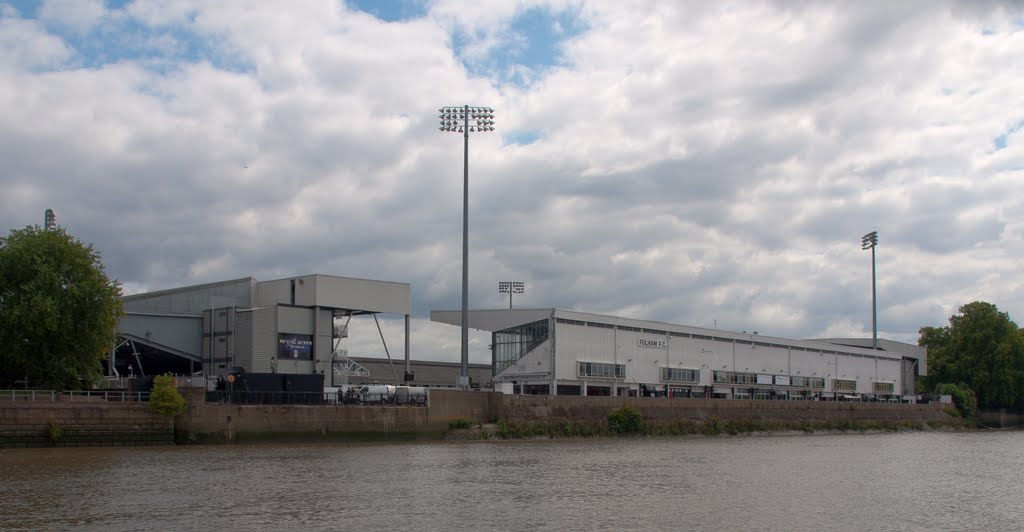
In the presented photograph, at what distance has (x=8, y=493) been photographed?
30453 millimetres

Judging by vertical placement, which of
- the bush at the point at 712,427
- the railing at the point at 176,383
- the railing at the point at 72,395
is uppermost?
the railing at the point at 176,383

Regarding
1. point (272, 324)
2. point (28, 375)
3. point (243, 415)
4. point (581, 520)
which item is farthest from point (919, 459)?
point (28, 375)

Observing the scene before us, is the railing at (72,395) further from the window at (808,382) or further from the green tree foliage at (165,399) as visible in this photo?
the window at (808,382)

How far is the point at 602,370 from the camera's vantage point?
82.0m

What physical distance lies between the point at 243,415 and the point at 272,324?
1779 cm

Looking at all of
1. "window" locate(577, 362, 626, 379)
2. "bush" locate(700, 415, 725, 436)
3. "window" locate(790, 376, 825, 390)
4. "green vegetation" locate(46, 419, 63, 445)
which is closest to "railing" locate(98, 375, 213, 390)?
"green vegetation" locate(46, 419, 63, 445)

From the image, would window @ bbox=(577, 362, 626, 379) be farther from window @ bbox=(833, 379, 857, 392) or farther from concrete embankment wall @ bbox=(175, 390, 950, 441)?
window @ bbox=(833, 379, 857, 392)

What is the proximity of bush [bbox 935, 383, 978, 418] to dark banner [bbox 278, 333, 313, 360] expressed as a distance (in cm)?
7895

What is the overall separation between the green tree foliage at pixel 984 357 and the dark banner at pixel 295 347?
284 ft

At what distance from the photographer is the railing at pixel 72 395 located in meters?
46.5

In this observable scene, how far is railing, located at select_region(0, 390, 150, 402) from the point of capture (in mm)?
46531

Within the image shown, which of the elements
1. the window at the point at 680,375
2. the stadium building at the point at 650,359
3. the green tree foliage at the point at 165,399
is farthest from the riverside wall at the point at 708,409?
the green tree foliage at the point at 165,399

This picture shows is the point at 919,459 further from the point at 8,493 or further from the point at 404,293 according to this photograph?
the point at 8,493

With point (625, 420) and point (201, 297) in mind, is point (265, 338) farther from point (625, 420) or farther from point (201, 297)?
point (625, 420)
